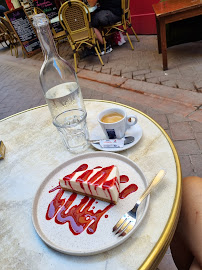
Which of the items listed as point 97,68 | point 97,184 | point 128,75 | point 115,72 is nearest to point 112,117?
point 97,184

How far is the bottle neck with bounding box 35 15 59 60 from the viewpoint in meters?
0.84

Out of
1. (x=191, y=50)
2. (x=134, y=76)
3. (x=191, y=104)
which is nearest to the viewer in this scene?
(x=191, y=104)

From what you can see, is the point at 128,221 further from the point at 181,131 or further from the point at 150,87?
the point at 150,87

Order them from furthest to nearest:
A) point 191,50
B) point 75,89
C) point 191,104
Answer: point 191,50
point 191,104
point 75,89

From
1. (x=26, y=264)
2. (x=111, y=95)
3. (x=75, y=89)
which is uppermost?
(x=75, y=89)

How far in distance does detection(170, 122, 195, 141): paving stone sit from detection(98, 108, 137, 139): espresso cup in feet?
3.70

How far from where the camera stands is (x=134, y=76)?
3.12 meters

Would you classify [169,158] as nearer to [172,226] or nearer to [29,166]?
[172,226]

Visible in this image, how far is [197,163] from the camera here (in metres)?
1.69

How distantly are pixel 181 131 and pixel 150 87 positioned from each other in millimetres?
947

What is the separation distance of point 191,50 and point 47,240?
3.54 metres

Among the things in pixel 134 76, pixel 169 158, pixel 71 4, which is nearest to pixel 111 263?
pixel 169 158

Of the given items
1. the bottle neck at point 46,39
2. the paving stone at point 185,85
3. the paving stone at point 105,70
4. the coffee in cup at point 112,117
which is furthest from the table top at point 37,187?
the paving stone at point 105,70

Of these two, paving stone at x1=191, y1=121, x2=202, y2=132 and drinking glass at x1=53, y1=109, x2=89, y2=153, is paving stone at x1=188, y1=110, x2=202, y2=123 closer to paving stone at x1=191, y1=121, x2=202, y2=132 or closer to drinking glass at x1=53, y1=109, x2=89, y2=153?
paving stone at x1=191, y1=121, x2=202, y2=132
